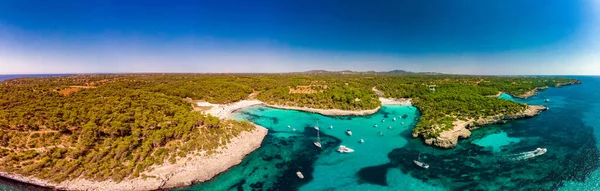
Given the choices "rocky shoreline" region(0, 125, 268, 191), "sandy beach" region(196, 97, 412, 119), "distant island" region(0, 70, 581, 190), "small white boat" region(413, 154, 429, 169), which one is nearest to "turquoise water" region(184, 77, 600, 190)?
"small white boat" region(413, 154, 429, 169)

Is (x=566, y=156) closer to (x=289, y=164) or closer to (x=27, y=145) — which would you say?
(x=289, y=164)

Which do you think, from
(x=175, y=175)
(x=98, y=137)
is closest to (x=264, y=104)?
(x=98, y=137)

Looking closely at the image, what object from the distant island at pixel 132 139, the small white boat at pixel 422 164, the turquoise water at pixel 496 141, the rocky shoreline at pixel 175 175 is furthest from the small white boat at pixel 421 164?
the rocky shoreline at pixel 175 175

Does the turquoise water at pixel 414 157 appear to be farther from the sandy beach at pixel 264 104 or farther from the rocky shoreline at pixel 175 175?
the sandy beach at pixel 264 104

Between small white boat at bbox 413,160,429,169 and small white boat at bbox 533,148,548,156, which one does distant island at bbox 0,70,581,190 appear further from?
small white boat at bbox 533,148,548,156

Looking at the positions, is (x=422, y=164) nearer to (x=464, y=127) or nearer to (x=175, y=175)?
(x=464, y=127)

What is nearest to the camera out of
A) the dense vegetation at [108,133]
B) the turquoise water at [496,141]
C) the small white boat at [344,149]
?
the dense vegetation at [108,133]

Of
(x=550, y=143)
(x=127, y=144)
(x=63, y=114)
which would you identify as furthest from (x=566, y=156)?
(x=63, y=114)
